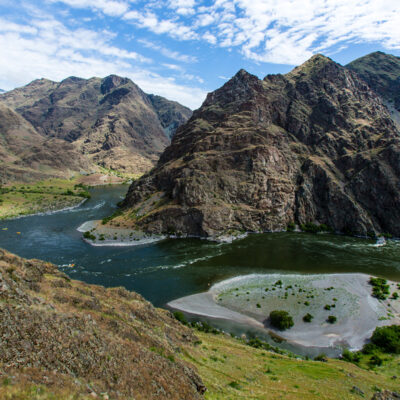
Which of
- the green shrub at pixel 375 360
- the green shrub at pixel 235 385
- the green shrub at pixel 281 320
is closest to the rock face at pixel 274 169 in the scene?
the green shrub at pixel 281 320

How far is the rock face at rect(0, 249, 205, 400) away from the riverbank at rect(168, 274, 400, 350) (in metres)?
33.9

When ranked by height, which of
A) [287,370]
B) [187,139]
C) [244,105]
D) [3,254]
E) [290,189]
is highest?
[244,105]

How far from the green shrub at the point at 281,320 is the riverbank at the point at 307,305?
0.82m

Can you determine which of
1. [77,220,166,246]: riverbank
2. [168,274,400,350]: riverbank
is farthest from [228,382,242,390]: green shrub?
[77,220,166,246]: riverbank

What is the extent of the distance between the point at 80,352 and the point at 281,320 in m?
41.4

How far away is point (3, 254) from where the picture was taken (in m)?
25.5

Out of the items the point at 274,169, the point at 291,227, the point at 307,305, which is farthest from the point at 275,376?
the point at 274,169

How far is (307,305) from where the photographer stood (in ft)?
177

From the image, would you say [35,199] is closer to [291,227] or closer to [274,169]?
[274,169]

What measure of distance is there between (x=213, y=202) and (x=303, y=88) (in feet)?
360

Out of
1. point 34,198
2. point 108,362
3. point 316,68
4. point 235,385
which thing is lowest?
point 235,385

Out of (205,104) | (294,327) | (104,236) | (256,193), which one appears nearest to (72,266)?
(104,236)

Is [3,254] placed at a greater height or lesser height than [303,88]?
lesser

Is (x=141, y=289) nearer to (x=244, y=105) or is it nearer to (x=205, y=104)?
(x=244, y=105)
